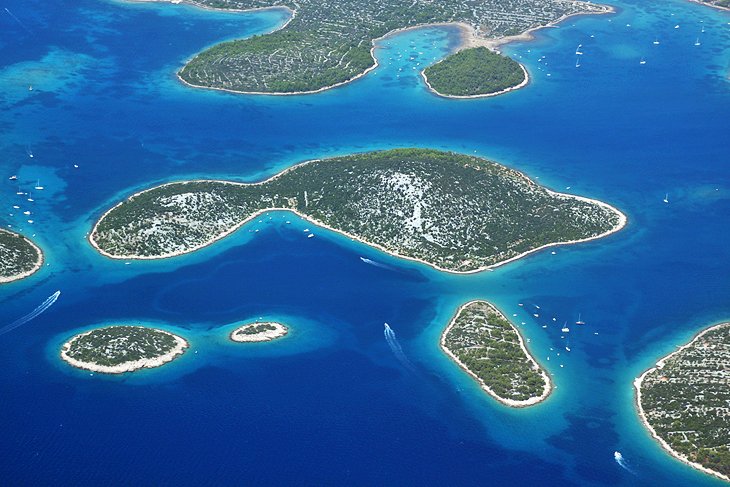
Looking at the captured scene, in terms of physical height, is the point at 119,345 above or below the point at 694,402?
below

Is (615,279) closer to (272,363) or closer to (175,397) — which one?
(272,363)

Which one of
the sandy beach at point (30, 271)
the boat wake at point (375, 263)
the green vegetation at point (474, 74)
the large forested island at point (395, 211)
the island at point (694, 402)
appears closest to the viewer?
the island at point (694, 402)

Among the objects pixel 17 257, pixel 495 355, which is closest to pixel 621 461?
pixel 495 355

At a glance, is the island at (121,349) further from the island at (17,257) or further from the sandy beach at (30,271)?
the island at (17,257)

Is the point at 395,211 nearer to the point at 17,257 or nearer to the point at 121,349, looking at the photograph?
the point at 121,349

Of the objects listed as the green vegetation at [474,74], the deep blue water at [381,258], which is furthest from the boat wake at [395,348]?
the green vegetation at [474,74]

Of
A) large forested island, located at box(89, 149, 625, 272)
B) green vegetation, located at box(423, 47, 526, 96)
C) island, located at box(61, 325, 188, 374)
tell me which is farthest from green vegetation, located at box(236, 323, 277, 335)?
green vegetation, located at box(423, 47, 526, 96)

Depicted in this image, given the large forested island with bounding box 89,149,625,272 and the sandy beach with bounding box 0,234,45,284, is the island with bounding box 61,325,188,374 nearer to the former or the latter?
the sandy beach with bounding box 0,234,45,284
